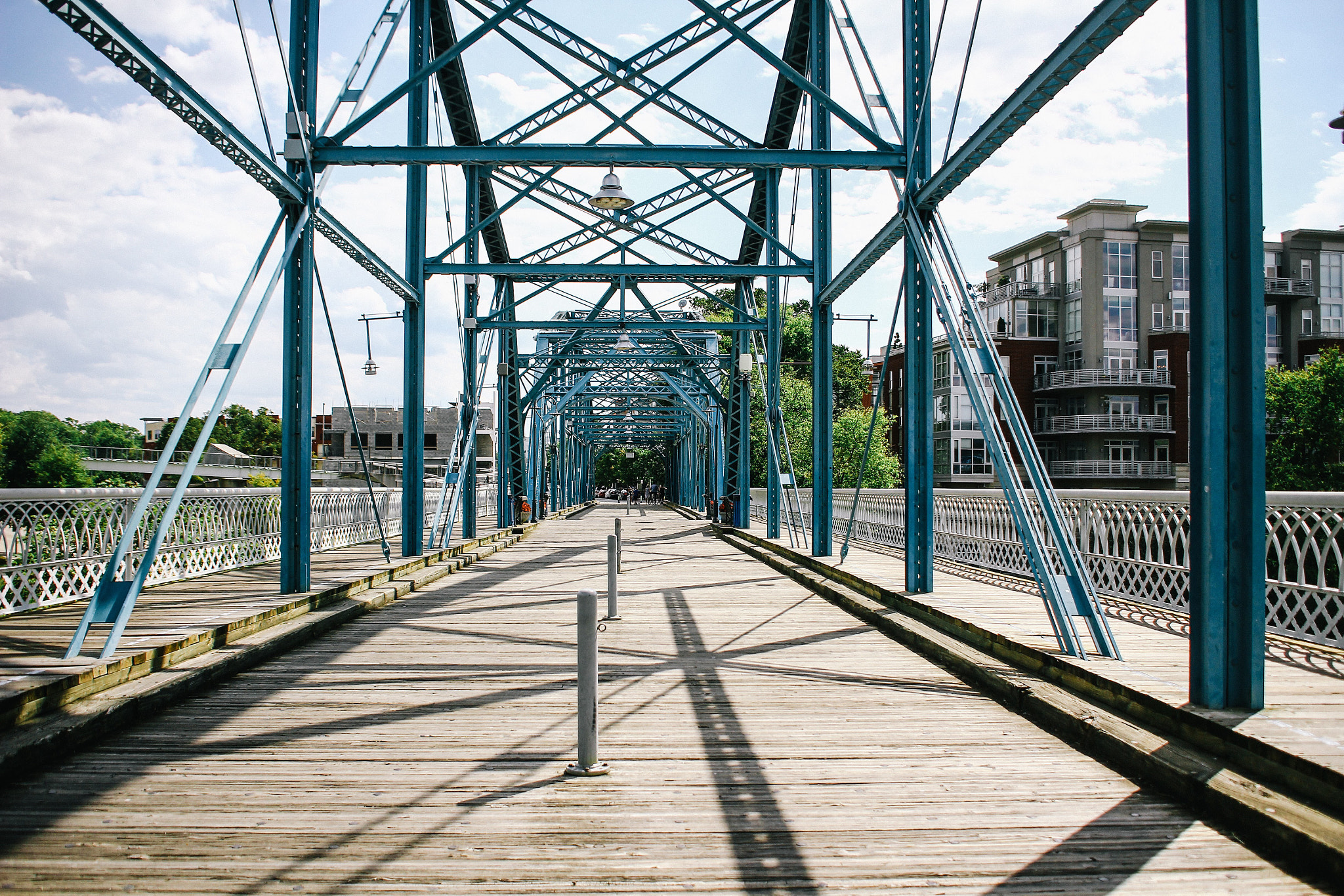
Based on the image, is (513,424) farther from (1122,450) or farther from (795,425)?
(1122,450)

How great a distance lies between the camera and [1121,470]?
159 ft

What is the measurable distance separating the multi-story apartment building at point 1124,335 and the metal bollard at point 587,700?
149ft

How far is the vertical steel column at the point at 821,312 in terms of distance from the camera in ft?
46.1

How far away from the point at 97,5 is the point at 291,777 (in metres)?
5.13

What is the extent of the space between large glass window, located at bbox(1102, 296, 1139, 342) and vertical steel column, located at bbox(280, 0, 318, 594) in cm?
4799

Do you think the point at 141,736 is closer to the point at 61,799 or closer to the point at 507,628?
the point at 61,799

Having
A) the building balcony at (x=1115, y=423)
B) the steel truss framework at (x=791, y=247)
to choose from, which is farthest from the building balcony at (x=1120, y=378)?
the steel truss framework at (x=791, y=247)

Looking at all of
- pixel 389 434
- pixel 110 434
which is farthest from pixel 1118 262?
pixel 110 434

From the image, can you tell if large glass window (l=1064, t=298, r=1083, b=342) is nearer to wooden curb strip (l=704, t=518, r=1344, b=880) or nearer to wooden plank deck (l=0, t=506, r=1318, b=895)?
wooden curb strip (l=704, t=518, r=1344, b=880)

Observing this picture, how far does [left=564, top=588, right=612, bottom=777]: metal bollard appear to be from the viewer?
4270 mm

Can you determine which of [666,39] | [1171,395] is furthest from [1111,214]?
[666,39]

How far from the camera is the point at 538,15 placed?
37.5 ft

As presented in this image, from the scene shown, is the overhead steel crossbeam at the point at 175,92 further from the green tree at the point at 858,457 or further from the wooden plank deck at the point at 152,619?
the green tree at the point at 858,457

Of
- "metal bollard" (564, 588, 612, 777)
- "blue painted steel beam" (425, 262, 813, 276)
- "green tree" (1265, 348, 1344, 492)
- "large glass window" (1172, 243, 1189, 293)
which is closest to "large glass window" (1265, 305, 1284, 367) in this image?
"large glass window" (1172, 243, 1189, 293)
